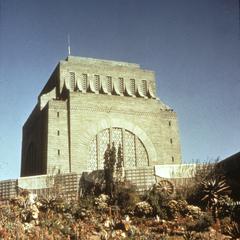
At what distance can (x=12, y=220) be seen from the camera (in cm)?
1680

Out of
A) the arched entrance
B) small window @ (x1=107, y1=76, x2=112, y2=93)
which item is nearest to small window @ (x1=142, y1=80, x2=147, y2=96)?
small window @ (x1=107, y1=76, x2=112, y2=93)

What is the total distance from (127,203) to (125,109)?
41.1 feet

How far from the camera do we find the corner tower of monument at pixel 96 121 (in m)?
28.3

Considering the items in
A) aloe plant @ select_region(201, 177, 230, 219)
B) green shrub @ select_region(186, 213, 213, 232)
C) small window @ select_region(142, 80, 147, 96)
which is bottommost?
green shrub @ select_region(186, 213, 213, 232)

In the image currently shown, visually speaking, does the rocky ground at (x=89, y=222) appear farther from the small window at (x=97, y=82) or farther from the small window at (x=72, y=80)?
the small window at (x=97, y=82)

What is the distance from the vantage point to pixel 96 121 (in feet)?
97.5

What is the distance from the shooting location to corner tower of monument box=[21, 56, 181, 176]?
92.7 ft

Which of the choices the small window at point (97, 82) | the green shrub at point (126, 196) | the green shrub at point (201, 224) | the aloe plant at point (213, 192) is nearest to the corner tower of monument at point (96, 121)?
the small window at point (97, 82)

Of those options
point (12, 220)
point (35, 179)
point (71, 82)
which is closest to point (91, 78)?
point (71, 82)

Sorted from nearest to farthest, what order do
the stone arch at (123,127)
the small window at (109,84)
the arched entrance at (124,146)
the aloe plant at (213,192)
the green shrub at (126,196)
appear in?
the aloe plant at (213,192) → the green shrub at (126,196) → the arched entrance at (124,146) → the stone arch at (123,127) → the small window at (109,84)

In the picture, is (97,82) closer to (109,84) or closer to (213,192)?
(109,84)

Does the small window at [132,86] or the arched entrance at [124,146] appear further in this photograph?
the small window at [132,86]

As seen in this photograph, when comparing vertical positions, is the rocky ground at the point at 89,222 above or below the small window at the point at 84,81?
below

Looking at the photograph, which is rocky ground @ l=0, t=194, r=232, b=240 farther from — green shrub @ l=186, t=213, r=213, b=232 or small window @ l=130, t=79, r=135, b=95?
small window @ l=130, t=79, r=135, b=95
